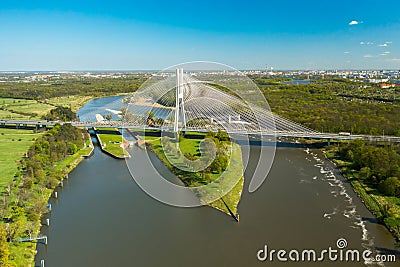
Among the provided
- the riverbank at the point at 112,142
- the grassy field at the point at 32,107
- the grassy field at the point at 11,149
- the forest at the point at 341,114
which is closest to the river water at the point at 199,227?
the grassy field at the point at 11,149

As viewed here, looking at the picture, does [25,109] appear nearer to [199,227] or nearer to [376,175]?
[199,227]

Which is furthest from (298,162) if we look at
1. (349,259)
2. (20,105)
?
(20,105)

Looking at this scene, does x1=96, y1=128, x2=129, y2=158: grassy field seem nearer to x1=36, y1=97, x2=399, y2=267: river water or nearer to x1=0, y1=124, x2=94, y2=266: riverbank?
x1=0, y1=124, x2=94, y2=266: riverbank

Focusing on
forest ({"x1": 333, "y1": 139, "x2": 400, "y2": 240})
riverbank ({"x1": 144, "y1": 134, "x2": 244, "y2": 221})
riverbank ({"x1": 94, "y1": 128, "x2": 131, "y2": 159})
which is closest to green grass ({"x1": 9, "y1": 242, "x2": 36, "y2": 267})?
riverbank ({"x1": 144, "y1": 134, "x2": 244, "y2": 221})

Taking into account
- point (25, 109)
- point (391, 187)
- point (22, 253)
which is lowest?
point (22, 253)

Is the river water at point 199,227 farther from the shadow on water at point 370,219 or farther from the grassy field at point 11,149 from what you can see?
the grassy field at point 11,149

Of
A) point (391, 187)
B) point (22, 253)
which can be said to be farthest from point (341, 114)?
point (22, 253)

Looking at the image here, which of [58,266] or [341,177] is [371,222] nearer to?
[341,177]
